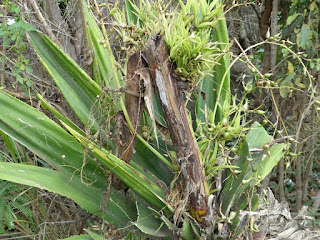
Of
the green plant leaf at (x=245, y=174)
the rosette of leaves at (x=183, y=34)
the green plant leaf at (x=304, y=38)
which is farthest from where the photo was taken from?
the green plant leaf at (x=304, y=38)

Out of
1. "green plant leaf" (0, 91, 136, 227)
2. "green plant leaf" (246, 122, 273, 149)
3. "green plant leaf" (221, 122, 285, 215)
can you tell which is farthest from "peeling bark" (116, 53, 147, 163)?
"green plant leaf" (246, 122, 273, 149)

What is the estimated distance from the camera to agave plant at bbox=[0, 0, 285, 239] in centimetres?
109

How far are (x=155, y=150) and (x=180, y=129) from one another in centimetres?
12

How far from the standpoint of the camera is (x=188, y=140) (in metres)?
1.13

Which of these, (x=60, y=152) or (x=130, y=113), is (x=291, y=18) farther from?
(x=60, y=152)

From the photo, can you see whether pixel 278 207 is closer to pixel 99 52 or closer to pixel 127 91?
pixel 127 91

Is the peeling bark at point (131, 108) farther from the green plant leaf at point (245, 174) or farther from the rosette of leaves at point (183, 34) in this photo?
the green plant leaf at point (245, 174)

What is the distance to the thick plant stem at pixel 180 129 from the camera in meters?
1.07

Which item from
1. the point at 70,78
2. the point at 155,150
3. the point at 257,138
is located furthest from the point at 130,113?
the point at 257,138

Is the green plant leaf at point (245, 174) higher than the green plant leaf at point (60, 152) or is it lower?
lower

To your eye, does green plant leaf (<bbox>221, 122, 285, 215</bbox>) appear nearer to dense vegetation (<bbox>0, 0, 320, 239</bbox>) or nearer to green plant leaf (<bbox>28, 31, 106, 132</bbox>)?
dense vegetation (<bbox>0, 0, 320, 239</bbox>)

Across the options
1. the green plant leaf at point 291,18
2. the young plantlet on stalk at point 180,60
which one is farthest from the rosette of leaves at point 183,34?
the green plant leaf at point 291,18

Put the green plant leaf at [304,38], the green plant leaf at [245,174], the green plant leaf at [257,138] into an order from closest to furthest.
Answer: the green plant leaf at [245,174] → the green plant leaf at [257,138] → the green plant leaf at [304,38]

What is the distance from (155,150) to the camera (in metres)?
1.18
